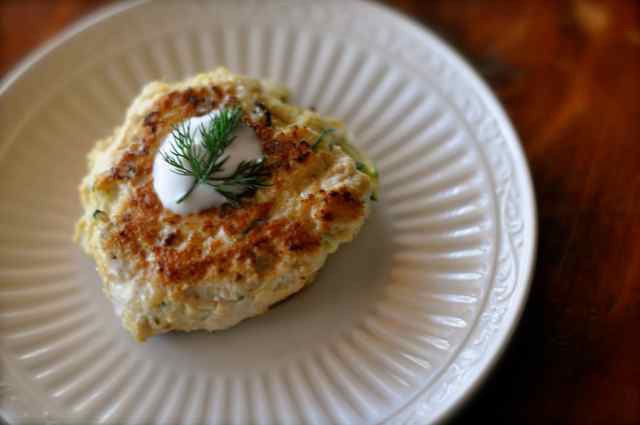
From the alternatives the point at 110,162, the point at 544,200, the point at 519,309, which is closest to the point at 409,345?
the point at 519,309

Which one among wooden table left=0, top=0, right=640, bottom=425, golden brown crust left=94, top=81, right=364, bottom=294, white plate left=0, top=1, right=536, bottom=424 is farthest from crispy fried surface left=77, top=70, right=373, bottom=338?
wooden table left=0, top=0, right=640, bottom=425

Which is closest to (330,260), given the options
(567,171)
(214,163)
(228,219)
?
(228,219)

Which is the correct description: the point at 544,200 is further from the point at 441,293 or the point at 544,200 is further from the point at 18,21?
the point at 18,21

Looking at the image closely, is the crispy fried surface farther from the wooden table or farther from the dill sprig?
the wooden table

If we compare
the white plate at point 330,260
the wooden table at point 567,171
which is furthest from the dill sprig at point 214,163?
the wooden table at point 567,171

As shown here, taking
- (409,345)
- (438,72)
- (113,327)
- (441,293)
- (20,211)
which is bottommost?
(409,345)

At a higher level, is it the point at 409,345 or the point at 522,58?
the point at 522,58
